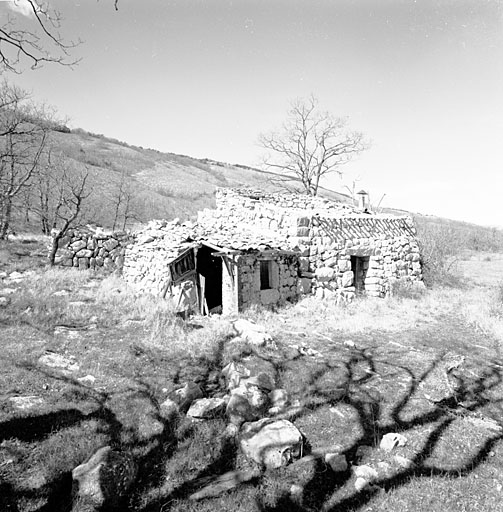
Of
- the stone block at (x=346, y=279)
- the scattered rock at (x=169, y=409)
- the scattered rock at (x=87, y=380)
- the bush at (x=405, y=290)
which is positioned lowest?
the scattered rock at (x=169, y=409)

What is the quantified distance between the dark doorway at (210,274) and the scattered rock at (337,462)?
9.01 meters

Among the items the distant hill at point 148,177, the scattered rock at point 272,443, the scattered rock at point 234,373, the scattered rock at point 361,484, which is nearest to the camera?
the scattered rock at point 361,484

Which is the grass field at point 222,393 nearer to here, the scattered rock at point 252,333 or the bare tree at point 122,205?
the scattered rock at point 252,333

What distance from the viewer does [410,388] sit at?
625 cm

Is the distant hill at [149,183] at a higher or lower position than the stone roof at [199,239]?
higher

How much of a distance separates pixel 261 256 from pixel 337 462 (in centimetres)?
767

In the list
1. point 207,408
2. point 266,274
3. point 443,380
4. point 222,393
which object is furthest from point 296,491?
point 266,274

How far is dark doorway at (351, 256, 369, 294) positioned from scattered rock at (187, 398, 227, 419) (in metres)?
10.4

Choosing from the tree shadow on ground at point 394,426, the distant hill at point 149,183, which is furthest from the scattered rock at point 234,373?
the distant hill at point 149,183

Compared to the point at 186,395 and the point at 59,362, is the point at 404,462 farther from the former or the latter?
the point at 59,362

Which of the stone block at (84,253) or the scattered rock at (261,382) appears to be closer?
the scattered rock at (261,382)

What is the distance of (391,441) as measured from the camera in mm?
4449

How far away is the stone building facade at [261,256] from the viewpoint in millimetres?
11289

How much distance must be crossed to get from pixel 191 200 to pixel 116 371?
2794 centimetres
